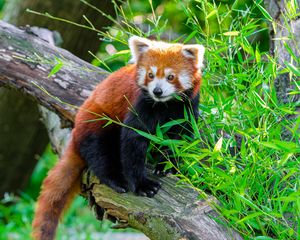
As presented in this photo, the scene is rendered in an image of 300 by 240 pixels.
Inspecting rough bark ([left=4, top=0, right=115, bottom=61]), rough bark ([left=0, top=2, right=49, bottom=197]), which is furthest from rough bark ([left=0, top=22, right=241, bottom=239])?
rough bark ([left=0, top=2, right=49, bottom=197])

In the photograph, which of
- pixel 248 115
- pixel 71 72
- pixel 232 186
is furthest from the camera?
pixel 71 72

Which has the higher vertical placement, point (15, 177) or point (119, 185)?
point (119, 185)

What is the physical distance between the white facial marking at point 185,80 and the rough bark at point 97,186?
1.52 feet

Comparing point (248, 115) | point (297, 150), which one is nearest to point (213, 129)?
point (248, 115)

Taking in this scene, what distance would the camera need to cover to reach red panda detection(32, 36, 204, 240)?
318cm

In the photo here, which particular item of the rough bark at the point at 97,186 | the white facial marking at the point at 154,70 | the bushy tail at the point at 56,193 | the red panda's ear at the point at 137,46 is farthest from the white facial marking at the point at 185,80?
the bushy tail at the point at 56,193

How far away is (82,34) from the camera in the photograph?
16.2 ft

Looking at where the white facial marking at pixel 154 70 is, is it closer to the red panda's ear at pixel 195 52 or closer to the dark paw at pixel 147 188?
the red panda's ear at pixel 195 52

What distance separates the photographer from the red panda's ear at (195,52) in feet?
10.6

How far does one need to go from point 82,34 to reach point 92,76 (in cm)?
107

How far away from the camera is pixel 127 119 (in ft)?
10.6

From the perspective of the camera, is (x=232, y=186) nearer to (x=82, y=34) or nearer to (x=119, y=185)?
(x=119, y=185)

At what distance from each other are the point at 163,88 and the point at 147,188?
48 centimetres

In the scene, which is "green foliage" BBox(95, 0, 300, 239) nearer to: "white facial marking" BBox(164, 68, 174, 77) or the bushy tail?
"white facial marking" BBox(164, 68, 174, 77)
